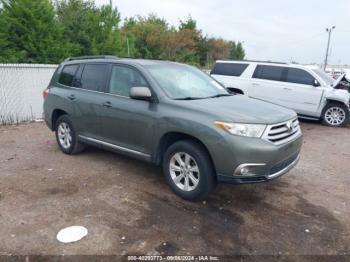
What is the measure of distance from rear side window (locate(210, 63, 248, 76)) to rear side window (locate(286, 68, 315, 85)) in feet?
4.59

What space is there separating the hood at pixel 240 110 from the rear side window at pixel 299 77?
5.62m

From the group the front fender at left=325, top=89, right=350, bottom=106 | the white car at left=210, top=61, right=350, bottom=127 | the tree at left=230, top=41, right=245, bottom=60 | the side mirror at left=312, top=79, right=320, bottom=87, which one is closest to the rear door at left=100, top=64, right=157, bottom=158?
the white car at left=210, top=61, right=350, bottom=127

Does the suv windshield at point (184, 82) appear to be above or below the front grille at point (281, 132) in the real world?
above

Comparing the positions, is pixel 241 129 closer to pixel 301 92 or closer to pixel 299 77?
pixel 301 92

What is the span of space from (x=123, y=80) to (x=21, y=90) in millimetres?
5542

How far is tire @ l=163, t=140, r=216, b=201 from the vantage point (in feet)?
12.9

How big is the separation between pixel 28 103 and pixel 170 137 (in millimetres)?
6712

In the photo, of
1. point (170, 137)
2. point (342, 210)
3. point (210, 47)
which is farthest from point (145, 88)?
point (210, 47)

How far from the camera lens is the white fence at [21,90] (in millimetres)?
8891

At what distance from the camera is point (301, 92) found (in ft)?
31.3

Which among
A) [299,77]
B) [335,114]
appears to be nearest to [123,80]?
[299,77]

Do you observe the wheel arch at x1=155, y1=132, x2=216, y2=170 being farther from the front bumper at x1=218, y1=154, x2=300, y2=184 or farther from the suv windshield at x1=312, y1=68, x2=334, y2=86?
the suv windshield at x1=312, y1=68, x2=334, y2=86

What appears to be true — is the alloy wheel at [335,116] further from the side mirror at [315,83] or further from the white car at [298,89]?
the side mirror at [315,83]

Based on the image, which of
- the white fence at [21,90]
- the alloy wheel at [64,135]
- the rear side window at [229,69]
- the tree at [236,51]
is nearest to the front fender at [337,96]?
the rear side window at [229,69]
